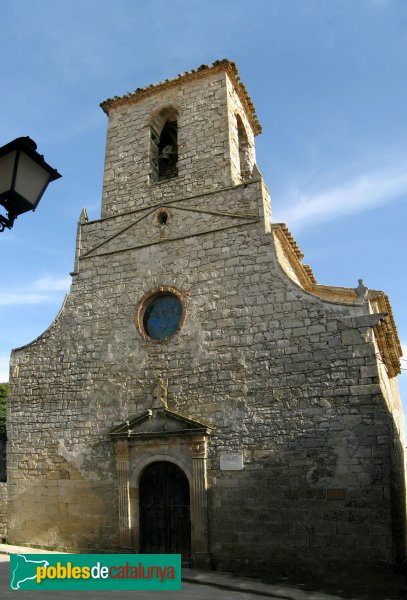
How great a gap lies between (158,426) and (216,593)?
313cm

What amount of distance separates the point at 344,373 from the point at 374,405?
699 millimetres

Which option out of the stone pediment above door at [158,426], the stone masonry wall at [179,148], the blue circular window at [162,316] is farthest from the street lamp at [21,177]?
the stone masonry wall at [179,148]

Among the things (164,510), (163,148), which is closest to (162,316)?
(164,510)

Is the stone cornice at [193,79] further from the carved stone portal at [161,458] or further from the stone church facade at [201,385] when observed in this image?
the carved stone portal at [161,458]

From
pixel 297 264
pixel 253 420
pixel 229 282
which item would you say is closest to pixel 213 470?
pixel 253 420

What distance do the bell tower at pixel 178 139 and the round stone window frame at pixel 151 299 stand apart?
2.20 m

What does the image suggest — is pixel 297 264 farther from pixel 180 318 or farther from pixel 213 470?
pixel 213 470

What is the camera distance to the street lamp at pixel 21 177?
3053 mm

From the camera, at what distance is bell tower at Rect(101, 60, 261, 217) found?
11.2 metres

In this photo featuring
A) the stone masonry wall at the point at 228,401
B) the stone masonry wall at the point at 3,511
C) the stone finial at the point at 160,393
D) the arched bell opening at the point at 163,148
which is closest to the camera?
the stone masonry wall at the point at 228,401

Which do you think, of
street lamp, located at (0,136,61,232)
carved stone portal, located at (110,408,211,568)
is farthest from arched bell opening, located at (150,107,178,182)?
street lamp, located at (0,136,61,232)

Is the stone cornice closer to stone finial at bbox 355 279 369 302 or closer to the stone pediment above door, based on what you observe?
stone finial at bbox 355 279 369 302

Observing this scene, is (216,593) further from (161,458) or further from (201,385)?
(201,385)

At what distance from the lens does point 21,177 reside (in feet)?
10.1
